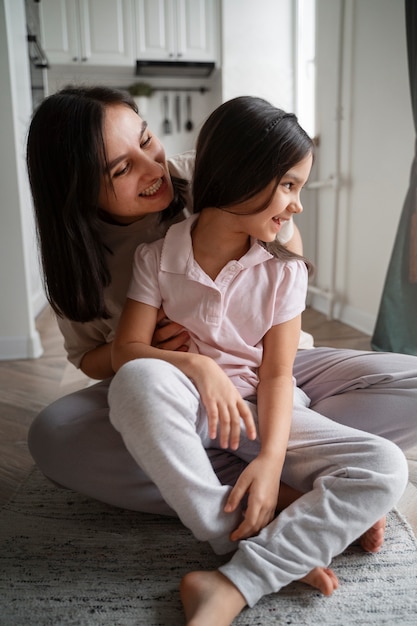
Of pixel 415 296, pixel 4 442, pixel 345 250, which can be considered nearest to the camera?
pixel 4 442

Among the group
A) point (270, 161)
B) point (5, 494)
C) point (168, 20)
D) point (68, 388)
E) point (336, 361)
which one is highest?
point (168, 20)

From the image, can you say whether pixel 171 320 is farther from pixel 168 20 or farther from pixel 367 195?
pixel 168 20

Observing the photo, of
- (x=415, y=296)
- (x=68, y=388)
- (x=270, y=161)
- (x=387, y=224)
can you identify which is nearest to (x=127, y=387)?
(x=270, y=161)

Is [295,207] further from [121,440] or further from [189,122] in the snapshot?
[189,122]

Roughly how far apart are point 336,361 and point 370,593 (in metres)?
0.44

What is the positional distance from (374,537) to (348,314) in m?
1.92

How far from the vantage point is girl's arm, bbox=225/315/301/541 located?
722 mm

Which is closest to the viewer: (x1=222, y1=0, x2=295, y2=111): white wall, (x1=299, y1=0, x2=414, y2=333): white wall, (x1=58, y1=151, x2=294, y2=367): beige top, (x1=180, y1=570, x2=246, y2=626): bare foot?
(x1=180, y1=570, x2=246, y2=626): bare foot

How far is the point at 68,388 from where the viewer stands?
178cm

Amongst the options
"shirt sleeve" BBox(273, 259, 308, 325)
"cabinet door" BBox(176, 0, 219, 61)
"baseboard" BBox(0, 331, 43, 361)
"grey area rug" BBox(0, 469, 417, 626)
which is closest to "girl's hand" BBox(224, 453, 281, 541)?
"grey area rug" BBox(0, 469, 417, 626)

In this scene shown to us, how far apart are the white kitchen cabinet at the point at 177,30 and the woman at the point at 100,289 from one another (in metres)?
3.09

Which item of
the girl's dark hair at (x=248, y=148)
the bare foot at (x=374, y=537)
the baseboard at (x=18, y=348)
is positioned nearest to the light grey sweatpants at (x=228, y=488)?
the bare foot at (x=374, y=537)

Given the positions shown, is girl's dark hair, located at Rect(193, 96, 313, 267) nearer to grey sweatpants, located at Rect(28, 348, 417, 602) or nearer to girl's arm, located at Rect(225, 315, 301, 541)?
girl's arm, located at Rect(225, 315, 301, 541)

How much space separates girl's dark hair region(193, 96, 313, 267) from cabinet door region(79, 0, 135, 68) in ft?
10.7
